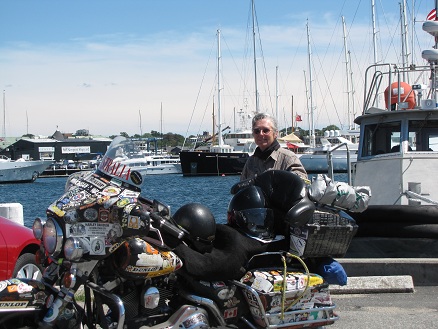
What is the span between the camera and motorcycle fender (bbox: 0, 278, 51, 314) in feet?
15.1

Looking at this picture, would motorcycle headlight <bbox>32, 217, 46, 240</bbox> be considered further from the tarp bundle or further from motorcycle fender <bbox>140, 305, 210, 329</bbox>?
the tarp bundle

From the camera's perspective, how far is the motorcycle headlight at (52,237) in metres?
4.69

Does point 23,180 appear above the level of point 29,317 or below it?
below

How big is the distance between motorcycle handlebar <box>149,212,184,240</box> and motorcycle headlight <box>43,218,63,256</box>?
0.66 metres

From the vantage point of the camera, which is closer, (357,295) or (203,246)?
(203,246)

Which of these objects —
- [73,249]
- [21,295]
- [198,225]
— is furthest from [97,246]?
[198,225]

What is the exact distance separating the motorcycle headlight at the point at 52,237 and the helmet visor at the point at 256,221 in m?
1.53

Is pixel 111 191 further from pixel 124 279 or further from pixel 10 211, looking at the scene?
pixel 10 211

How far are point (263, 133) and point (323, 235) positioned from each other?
1.46 meters

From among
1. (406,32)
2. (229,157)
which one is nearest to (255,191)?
(406,32)

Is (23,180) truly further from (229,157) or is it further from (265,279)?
(265,279)

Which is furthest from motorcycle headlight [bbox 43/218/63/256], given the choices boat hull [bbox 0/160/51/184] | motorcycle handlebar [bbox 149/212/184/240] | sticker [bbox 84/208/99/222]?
boat hull [bbox 0/160/51/184]

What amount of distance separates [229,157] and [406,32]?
157 feet

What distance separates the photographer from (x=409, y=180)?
38.0 feet
